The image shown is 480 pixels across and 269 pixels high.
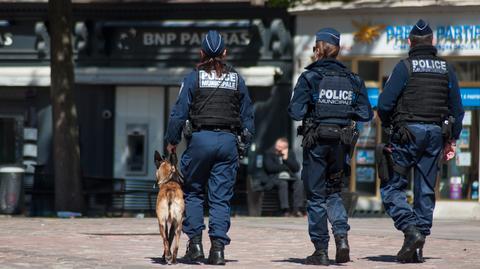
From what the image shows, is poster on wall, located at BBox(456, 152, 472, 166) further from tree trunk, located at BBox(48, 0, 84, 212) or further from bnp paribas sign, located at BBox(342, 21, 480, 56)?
tree trunk, located at BBox(48, 0, 84, 212)

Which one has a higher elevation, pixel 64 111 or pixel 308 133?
pixel 64 111

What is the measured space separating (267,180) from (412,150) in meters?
11.6

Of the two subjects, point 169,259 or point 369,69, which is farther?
point 369,69

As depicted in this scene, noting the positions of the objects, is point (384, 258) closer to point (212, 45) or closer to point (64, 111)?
point (212, 45)

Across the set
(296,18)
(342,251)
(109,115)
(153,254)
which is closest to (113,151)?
(109,115)

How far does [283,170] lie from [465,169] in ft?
11.5

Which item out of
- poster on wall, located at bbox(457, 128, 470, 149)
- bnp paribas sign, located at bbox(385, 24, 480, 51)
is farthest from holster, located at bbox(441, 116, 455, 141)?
poster on wall, located at bbox(457, 128, 470, 149)

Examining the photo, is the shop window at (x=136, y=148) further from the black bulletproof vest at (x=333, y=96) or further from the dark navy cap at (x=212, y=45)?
the black bulletproof vest at (x=333, y=96)

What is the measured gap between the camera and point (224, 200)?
10875mm

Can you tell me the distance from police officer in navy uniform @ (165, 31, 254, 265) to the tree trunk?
10284 mm

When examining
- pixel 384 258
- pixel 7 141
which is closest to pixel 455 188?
pixel 7 141

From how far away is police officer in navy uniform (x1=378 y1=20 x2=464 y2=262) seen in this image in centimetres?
1125

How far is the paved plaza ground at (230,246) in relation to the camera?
11.2 metres

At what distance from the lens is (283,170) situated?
22812 millimetres
